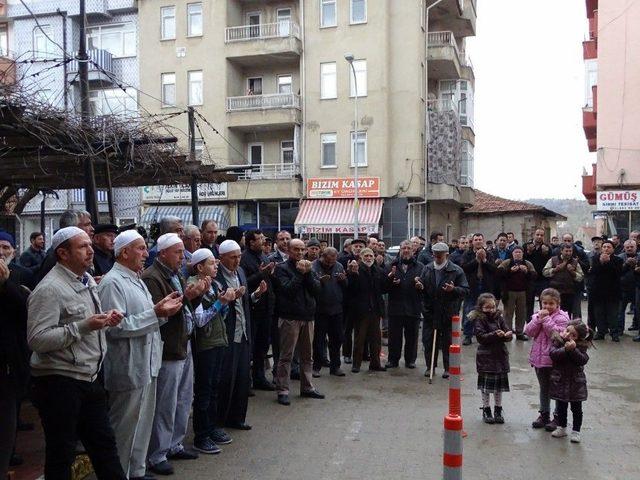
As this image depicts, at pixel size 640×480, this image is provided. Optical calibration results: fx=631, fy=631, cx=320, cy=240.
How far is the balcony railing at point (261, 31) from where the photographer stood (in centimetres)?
2864

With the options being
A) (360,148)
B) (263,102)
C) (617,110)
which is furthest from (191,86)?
(617,110)

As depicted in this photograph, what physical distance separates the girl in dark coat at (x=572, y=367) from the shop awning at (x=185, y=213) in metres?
23.7

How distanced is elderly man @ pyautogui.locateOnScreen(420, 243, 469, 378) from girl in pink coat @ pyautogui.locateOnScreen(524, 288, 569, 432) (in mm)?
2528

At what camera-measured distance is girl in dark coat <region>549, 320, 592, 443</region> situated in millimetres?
6293

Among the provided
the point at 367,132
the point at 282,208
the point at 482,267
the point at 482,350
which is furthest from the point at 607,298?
the point at 282,208

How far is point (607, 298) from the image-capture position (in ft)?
41.2

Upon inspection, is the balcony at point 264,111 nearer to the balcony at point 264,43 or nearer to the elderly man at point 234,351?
the balcony at point 264,43

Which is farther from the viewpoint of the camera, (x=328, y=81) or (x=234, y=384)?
(x=328, y=81)

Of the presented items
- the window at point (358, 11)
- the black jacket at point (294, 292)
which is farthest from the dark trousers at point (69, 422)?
the window at point (358, 11)

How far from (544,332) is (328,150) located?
2256 centimetres

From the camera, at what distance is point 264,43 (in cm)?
2855

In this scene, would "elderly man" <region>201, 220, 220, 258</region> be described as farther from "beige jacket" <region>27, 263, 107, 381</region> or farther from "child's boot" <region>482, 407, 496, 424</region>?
"child's boot" <region>482, 407, 496, 424</region>

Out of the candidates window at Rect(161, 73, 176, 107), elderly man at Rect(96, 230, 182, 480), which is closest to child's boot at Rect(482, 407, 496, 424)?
elderly man at Rect(96, 230, 182, 480)

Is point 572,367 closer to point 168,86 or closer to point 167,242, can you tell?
point 167,242
